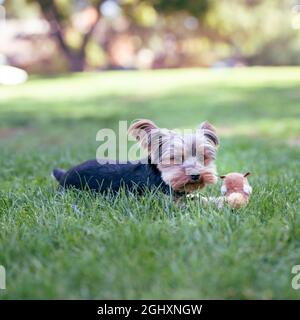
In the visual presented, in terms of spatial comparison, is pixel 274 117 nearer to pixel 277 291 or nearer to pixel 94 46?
pixel 277 291

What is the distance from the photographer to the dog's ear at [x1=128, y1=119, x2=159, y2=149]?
16.0ft

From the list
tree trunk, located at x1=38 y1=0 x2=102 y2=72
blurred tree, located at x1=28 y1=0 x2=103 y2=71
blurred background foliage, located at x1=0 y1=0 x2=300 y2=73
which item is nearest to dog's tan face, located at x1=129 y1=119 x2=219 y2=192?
blurred background foliage, located at x1=0 y1=0 x2=300 y2=73

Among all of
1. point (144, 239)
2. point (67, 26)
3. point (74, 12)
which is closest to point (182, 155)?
point (144, 239)

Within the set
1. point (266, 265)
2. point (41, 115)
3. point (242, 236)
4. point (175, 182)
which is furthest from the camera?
point (41, 115)

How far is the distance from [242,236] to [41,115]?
13.0m

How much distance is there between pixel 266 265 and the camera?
339 centimetres

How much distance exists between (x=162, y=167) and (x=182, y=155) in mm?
217

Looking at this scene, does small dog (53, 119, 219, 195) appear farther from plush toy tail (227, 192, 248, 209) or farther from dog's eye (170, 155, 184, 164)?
plush toy tail (227, 192, 248, 209)

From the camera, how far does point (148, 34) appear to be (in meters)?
40.3

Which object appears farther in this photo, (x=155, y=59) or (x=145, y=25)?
(x=155, y=59)

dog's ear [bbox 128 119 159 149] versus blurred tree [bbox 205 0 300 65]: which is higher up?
blurred tree [bbox 205 0 300 65]

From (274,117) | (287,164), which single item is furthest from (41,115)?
(287,164)

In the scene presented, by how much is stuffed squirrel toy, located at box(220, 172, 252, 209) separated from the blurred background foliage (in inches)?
1063

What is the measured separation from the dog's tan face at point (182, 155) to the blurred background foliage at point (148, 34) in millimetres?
26839
